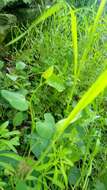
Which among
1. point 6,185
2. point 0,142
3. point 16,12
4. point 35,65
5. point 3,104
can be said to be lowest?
point 6,185

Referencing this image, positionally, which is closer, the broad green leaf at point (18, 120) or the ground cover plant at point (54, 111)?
the ground cover plant at point (54, 111)

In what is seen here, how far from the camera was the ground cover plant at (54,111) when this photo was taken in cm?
105

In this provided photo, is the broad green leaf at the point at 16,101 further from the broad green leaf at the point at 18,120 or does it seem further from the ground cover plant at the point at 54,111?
the broad green leaf at the point at 18,120

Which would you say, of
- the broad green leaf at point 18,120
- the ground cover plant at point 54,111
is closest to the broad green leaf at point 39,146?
the ground cover plant at point 54,111

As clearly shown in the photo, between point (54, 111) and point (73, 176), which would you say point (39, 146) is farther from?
point (54, 111)

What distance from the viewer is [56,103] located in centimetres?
155

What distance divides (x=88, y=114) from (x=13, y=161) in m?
0.26

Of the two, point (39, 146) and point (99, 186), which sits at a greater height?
point (39, 146)

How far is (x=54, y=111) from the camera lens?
1.52 meters

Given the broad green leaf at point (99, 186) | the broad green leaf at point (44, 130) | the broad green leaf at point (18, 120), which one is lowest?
the broad green leaf at point (99, 186)

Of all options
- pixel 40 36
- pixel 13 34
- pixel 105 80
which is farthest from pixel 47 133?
pixel 13 34

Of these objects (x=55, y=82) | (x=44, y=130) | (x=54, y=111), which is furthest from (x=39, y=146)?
(x=54, y=111)

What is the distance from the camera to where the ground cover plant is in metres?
1.05

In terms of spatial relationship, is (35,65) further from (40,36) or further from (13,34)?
(13,34)
